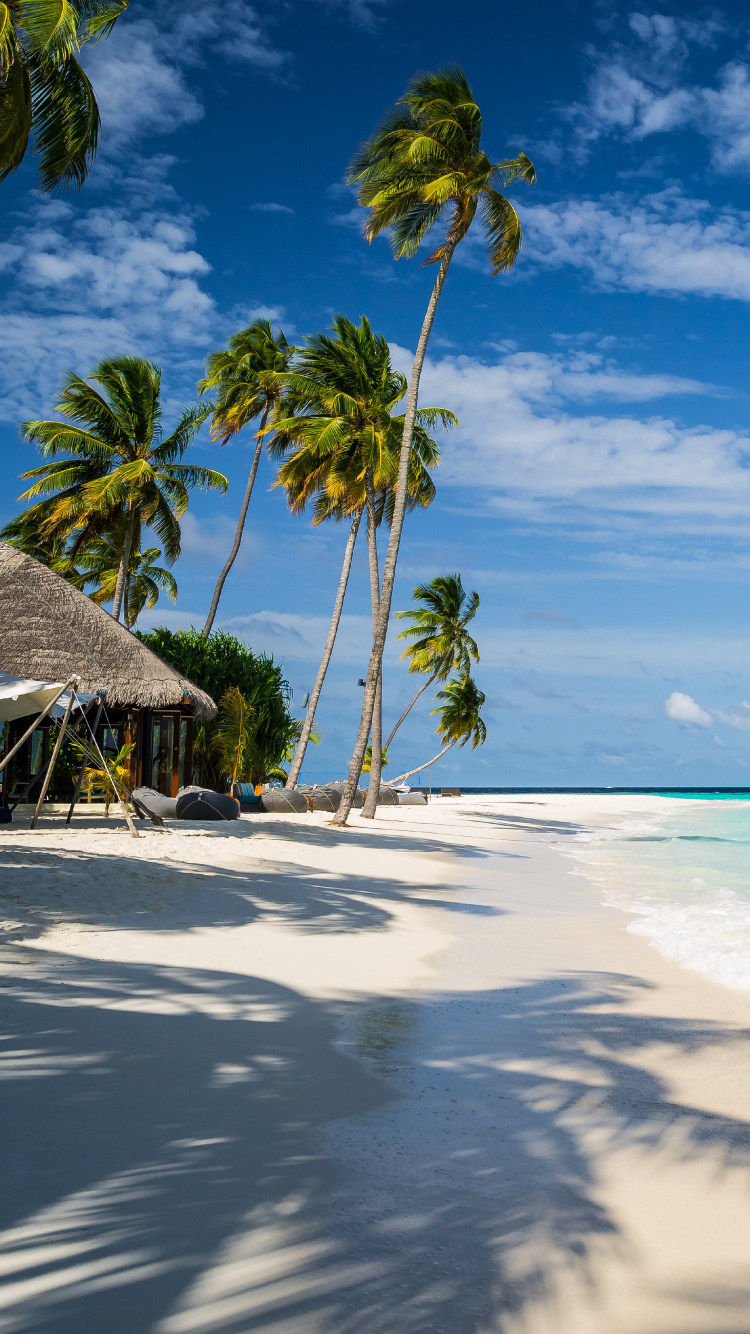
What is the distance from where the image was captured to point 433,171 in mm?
17188

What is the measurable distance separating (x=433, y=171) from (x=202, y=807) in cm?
1266

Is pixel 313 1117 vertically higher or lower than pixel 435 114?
lower

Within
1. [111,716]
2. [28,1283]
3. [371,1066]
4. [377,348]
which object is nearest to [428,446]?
[377,348]

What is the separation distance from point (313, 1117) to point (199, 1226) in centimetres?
81

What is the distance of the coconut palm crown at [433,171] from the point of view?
55.5 ft

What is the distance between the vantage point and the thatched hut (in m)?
15.9

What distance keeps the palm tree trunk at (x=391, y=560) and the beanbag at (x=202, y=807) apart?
2713 millimetres

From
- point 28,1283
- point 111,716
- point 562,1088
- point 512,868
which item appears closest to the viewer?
point 28,1283

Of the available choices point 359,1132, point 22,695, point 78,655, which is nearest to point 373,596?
point 78,655

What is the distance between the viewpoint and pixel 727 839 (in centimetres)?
2177

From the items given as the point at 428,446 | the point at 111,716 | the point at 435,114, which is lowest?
the point at 111,716

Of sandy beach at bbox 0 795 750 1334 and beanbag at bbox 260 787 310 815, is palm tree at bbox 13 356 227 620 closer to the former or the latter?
beanbag at bbox 260 787 310 815

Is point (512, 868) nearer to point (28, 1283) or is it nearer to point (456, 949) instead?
point (456, 949)

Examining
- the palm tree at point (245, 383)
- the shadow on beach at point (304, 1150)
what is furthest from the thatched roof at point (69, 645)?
the shadow on beach at point (304, 1150)
